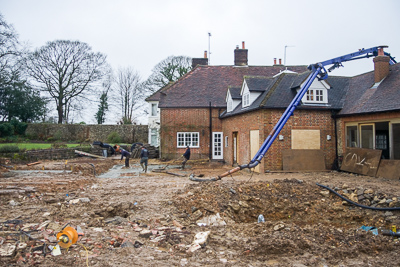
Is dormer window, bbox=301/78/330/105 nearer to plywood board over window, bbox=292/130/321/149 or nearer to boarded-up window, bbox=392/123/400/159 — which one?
plywood board over window, bbox=292/130/321/149

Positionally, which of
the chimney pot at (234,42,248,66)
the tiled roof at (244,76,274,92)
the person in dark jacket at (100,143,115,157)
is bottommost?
the person in dark jacket at (100,143,115,157)

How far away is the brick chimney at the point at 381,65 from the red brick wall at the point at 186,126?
1195cm

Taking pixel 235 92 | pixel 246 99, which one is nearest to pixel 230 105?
pixel 235 92

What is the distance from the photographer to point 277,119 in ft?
50.8

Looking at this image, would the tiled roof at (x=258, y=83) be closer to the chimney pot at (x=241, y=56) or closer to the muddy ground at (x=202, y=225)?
the muddy ground at (x=202, y=225)

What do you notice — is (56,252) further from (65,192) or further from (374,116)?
(374,116)

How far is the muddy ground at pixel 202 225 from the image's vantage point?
5371 millimetres

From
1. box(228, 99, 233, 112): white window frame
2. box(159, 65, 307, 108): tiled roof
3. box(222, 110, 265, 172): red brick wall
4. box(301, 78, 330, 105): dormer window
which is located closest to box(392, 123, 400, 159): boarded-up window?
box(301, 78, 330, 105): dormer window

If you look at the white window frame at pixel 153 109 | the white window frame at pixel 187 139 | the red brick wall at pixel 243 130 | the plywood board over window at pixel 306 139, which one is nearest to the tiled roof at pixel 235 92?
the red brick wall at pixel 243 130

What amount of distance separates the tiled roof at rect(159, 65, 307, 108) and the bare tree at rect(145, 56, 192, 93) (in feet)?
50.1

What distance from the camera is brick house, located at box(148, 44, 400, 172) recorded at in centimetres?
1469

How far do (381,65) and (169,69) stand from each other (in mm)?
30921

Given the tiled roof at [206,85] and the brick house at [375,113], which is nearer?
the brick house at [375,113]

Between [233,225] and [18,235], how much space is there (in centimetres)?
480
